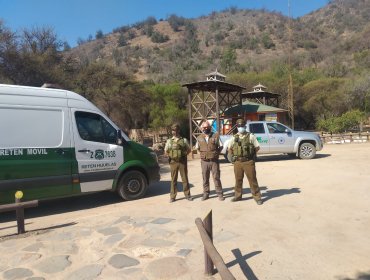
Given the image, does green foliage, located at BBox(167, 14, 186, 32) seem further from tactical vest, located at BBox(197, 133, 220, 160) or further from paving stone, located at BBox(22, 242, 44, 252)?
paving stone, located at BBox(22, 242, 44, 252)

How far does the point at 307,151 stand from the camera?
51.1ft

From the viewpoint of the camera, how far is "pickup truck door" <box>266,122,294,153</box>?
50.2ft

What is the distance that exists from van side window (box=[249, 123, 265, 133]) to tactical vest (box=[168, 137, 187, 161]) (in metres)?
7.83

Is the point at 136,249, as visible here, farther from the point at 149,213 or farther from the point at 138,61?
the point at 138,61

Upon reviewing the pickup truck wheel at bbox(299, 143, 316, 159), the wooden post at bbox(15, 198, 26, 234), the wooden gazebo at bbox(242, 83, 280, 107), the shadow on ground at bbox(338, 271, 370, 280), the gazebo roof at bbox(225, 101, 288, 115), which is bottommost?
the shadow on ground at bbox(338, 271, 370, 280)

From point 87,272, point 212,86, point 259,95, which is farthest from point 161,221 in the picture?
point 259,95

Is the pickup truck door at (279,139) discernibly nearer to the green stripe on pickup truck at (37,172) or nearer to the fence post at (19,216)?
the green stripe on pickup truck at (37,172)

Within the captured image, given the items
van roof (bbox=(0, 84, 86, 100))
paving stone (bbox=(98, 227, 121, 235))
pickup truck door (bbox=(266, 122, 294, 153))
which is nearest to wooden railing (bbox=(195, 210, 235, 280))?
paving stone (bbox=(98, 227, 121, 235))

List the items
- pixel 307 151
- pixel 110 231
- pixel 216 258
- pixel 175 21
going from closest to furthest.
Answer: pixel 216 258 → pixel 110 231 → pixel 307 151 → pixel 175 21

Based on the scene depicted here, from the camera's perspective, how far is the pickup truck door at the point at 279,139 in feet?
50.2

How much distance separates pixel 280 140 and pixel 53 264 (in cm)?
1206

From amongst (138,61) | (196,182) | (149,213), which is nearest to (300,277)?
(149,213)

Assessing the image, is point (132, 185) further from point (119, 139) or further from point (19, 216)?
point (19, 216)

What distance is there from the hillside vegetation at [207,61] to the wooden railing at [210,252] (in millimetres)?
14828
